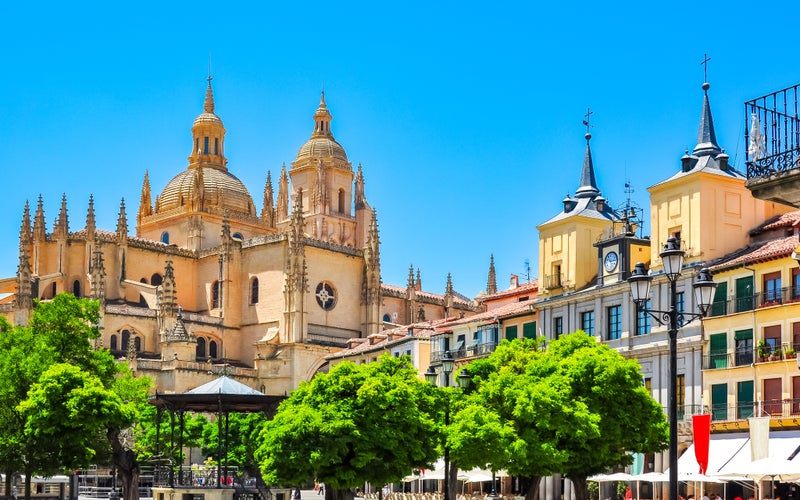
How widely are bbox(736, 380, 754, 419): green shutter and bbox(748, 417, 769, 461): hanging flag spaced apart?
280 centimetres

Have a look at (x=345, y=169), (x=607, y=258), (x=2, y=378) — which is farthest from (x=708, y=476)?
(x=345, y=169)

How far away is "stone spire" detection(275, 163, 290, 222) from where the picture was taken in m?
112

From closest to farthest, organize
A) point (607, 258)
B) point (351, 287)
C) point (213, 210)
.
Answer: point (607, 258), point (351, 287), point (213, 210)

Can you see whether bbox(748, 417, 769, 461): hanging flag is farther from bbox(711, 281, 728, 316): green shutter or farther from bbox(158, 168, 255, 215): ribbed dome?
bbox(158, 168, 255, 215): ribbed dome

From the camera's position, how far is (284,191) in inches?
4469

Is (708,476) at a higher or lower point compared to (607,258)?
lower

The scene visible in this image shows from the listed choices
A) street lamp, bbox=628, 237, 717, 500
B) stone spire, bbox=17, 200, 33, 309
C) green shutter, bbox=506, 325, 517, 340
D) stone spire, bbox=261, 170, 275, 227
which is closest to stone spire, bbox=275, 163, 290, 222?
stone spire, bbox=261, 170, 275, 227

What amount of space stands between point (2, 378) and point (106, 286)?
46.9m

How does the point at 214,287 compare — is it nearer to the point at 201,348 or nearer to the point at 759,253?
the point at 201,348

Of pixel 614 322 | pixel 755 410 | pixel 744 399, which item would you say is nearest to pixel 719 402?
pixel 744 399

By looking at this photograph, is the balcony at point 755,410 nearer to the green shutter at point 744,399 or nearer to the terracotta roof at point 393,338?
the green shutter at point 744,399

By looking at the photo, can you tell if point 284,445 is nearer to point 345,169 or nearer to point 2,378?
point 2,378

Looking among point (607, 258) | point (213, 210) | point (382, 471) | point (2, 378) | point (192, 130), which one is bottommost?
point (382, 471)

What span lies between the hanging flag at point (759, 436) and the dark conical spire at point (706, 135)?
13514mm
